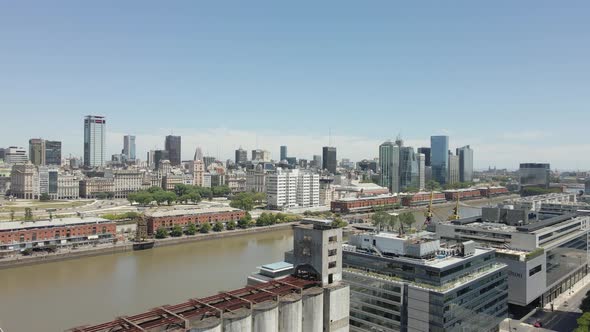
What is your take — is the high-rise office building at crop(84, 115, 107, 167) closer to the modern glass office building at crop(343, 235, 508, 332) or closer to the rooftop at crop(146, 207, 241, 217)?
the rooftop at crop(146, 207, 241, 217)

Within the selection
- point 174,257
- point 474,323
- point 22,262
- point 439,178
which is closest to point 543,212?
point 474,323

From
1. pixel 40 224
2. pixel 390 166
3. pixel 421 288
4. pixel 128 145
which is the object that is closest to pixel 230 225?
pixel 40 224

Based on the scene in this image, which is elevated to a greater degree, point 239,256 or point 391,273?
point 391,273

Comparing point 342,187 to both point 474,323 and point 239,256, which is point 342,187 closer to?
point 239,256

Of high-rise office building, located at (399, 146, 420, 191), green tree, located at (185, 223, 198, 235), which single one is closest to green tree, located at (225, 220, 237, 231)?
green tree, located at (185, 223, 198, 235)

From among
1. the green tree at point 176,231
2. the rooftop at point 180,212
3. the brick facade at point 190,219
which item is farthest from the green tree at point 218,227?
the green tree at point 176,231

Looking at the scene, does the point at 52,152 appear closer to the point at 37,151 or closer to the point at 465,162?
the point at 37,151
